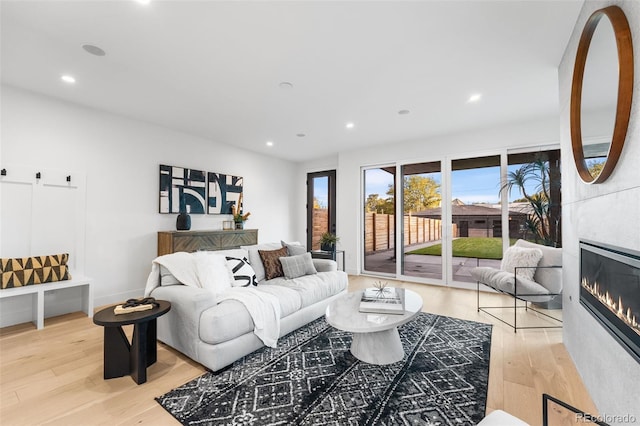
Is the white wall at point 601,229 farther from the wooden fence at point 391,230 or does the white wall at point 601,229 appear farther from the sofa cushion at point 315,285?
the wooden fence at point 391,230

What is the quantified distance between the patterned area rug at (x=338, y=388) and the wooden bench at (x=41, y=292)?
2306mm

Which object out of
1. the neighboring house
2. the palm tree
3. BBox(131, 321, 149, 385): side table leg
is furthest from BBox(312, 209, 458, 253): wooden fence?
BBox(131, 321, 149, 385): side table leg

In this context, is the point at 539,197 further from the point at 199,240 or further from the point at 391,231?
the point at 199,240

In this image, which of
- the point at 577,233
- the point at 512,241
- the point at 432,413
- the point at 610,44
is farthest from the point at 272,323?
the point at 512,241

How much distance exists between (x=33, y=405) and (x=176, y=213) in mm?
3055

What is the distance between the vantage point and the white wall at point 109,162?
3.23m

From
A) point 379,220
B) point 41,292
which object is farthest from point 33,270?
point 379,220

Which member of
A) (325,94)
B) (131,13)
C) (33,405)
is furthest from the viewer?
(325,94)

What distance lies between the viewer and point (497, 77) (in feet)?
9.61

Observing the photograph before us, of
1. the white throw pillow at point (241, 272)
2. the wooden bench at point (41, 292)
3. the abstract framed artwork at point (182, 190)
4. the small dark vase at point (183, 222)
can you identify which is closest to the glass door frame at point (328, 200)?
the abstract framed artwork at point (182, 190)

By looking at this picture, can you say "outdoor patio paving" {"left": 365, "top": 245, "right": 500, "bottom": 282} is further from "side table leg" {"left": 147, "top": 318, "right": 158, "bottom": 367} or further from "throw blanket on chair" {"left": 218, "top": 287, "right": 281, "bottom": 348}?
"side table leg" {"left": 147, "top": 318, "right": 158, "bottom": 367}

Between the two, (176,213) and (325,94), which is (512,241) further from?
(176,213)

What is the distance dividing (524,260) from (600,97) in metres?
2.18

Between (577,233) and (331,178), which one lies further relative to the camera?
(331,178)
